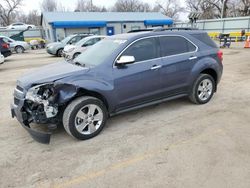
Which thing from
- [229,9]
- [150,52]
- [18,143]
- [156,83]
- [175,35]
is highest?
[229,9]

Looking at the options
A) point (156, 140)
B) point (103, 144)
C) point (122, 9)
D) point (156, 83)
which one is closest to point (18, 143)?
point (103, 144)

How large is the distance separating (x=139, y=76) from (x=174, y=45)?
3.79 feet

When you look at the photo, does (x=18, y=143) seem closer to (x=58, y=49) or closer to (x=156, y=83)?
(x=156, y=83)

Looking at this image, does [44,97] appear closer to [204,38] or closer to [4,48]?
[204,38]

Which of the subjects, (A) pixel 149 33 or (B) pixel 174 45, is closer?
(A) pixel 149 33

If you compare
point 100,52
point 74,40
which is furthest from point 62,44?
point 100,52

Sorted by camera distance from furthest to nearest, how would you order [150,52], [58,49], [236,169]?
1. [58,49]
2. [150,52]
3. [236,169]

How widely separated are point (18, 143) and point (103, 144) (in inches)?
57.3

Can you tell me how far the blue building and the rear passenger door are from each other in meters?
24.0

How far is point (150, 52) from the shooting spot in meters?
4.12

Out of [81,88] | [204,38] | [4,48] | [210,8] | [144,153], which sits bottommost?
[144,153]

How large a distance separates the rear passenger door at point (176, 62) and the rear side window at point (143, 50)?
19 centimetres

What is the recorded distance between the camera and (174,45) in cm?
443

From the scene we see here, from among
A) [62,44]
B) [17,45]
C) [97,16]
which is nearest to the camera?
[62,44]
